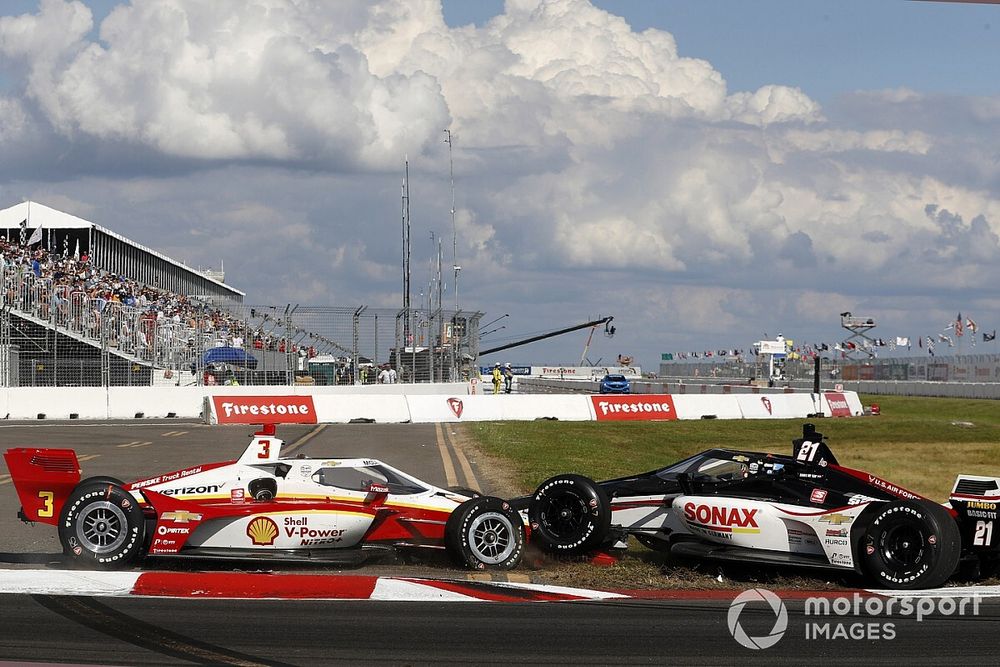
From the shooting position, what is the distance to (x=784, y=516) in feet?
31.8

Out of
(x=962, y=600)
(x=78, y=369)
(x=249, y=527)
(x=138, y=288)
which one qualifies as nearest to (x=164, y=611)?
(x=249, y=527)

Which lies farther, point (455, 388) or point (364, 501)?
point (455, 388)

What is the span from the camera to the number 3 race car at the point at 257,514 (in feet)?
32.4

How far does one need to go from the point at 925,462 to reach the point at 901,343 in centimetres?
8366

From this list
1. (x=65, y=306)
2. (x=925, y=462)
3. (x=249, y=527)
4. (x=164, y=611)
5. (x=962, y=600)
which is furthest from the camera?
(x=65, y=306)

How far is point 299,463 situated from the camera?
406 inches

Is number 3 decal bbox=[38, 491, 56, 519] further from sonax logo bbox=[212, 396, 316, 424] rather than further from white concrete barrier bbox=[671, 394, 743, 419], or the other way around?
white concrete barrier bbox=[671, 394, 743, 419]

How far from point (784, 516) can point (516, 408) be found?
2631cm

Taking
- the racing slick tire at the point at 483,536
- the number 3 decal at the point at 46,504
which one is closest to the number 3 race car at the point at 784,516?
the racing slick tire at the point at 483,536

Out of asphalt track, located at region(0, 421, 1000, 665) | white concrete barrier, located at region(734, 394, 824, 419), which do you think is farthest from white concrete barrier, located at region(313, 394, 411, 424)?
asphalt track, located at region(0, 421, 1000, 665)

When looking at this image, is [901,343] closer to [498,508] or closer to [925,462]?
[925,462]

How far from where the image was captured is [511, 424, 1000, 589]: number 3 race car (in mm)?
9227

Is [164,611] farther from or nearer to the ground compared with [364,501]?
nearer to the ground

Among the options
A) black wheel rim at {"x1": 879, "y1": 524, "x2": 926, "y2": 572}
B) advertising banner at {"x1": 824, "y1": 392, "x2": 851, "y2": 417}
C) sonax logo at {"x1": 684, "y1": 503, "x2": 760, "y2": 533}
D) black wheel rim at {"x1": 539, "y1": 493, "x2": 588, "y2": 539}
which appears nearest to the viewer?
black wheel rim at {"x1": 879, "y1": 524, "x2": 926, "y2": 572}
